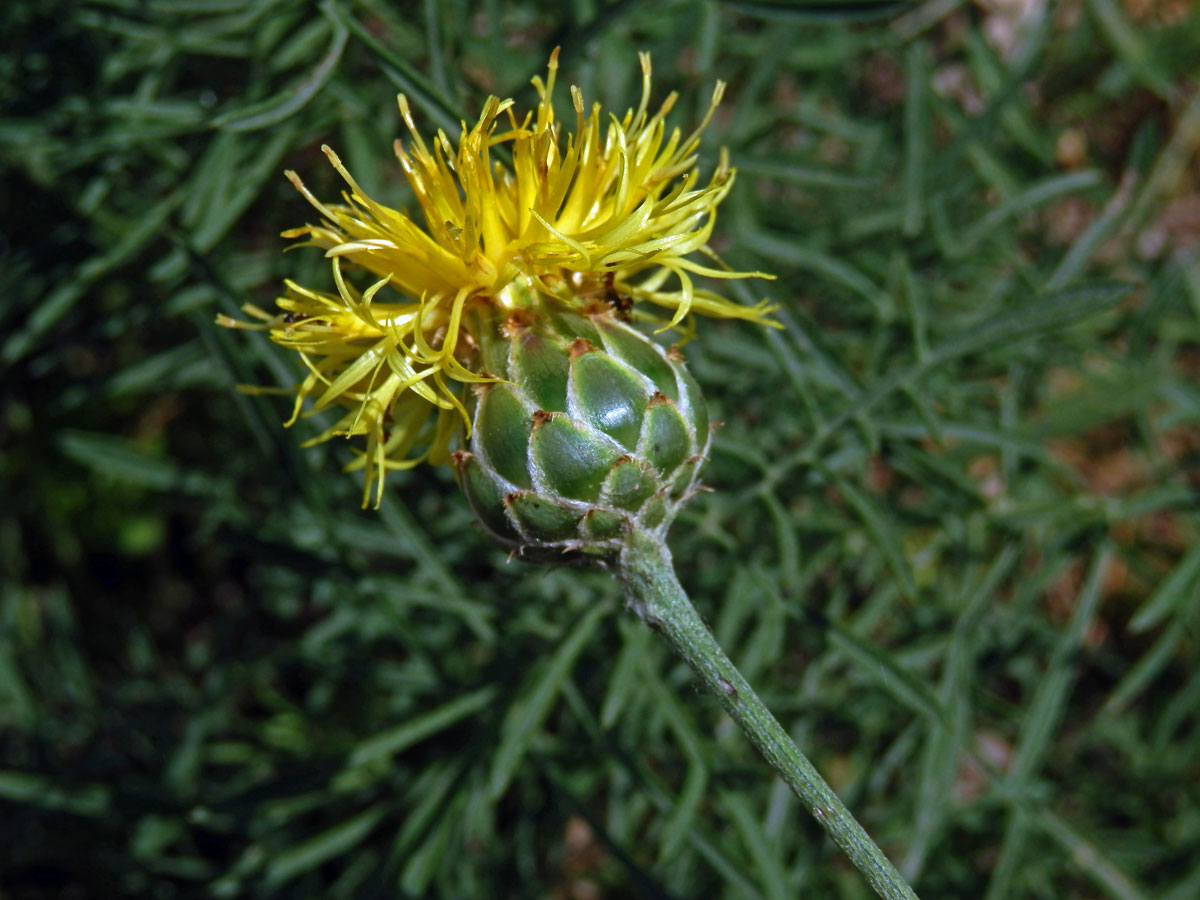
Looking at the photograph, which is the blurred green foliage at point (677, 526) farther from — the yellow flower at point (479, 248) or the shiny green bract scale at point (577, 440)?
the shiny green bract scale at point (577, 440)

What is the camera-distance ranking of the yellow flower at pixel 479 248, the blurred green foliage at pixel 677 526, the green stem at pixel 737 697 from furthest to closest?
the blurred green foliage at pixel 677 526
the yellow flower at pixel 479 248
the green stem at pixel 737 697

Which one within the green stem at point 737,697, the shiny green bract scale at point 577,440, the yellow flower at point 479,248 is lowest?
the green stem at point 737,697

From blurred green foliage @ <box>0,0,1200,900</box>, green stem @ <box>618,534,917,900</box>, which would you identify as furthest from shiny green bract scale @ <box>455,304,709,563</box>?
blurred green foliage @ <box>0,0,1200,900</box>

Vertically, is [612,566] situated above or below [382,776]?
above

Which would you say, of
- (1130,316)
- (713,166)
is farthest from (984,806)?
(713,166)

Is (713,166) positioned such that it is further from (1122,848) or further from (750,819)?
(1122,848)

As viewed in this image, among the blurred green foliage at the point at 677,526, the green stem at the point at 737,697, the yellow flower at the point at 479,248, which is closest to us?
the green stem at the point at 737,697

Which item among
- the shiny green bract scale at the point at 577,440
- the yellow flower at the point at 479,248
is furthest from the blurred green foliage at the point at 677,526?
the shiny green bract scale at the point at 577,440

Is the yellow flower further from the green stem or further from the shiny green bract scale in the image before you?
the green stem
